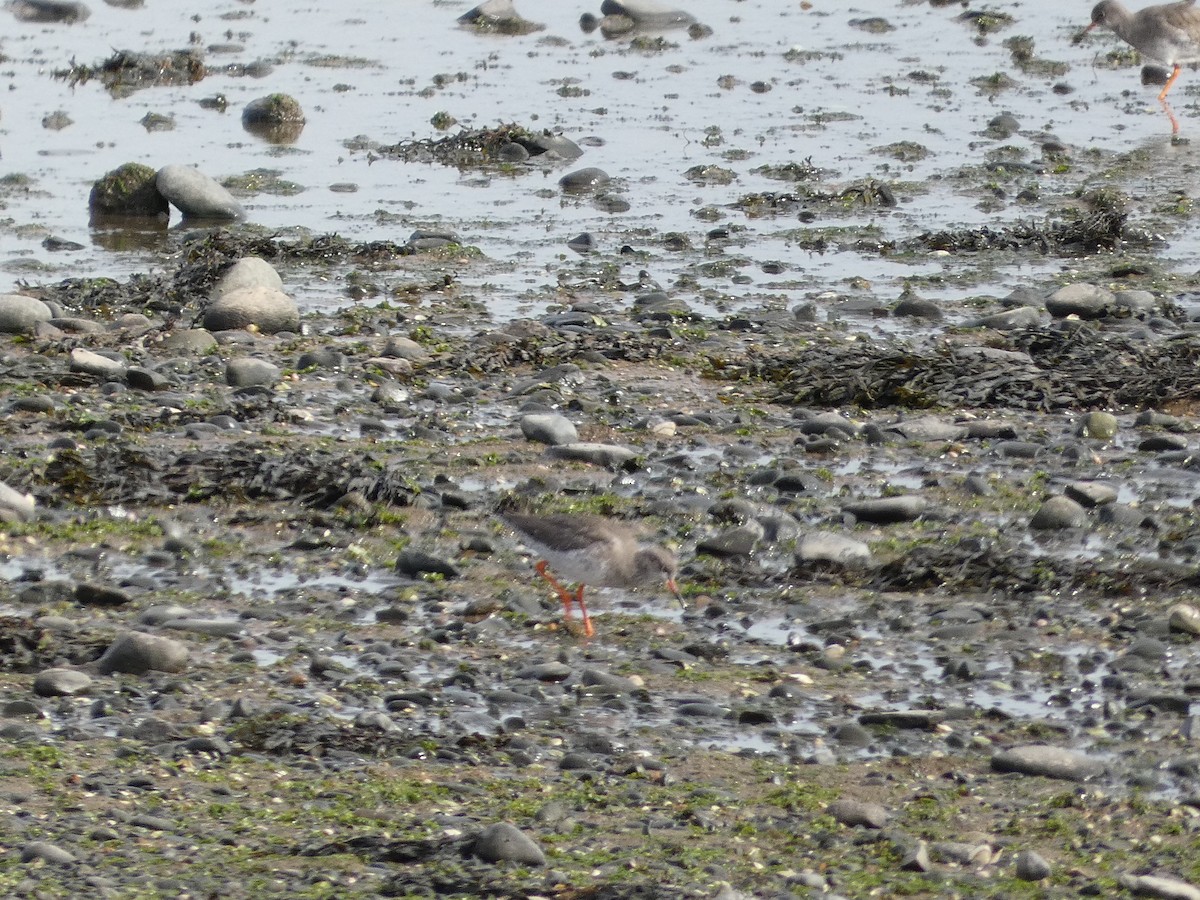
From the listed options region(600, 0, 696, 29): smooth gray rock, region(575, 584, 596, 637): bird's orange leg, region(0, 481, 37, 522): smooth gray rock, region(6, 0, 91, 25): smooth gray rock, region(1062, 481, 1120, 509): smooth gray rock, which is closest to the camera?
region(575, 584, 596, 637): bird's orange leg

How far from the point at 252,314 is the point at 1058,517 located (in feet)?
18.3

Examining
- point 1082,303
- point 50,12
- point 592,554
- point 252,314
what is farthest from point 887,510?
point 50,12

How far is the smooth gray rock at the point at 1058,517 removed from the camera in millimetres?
8352

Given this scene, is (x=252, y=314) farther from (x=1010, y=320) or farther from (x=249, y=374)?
(x=1010, y=320)

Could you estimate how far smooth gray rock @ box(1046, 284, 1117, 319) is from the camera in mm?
12242

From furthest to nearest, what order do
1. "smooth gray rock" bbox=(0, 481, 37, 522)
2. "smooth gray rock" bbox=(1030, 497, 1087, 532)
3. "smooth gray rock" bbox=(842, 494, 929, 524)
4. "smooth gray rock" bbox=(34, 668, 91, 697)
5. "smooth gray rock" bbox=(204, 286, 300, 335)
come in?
"smooth gray rock" bbox=(204, 286, 300, 335) → "smooth gray rock" bbox=(842, 494, 929, 524) → "smooth gray rock" bbox=(1030, 497, 1087, 532) → "smooth gray rock" bbox=(0, 481, 37, 522) → "smooth gray rock" bbox=(34, 668, 91, 697)

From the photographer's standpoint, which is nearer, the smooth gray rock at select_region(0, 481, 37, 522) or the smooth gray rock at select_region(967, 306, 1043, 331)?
the smooth gray rock at select_region(0, 481, 37, 522)

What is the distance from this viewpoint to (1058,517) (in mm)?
8359

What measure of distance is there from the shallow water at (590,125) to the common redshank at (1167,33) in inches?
24.3

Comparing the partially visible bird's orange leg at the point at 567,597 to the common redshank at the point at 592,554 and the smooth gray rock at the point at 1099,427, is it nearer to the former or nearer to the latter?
the common redshank at the point at 592,554

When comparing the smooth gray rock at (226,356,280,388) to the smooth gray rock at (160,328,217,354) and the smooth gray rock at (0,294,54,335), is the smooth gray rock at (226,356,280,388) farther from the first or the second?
the smooth gray rock at (0,294,54,335)

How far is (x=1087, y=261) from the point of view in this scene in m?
14.2

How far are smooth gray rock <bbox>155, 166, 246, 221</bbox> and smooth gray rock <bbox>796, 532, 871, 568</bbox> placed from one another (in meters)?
9.26

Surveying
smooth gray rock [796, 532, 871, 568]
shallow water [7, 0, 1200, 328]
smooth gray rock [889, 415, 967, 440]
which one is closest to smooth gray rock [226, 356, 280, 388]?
shallow water [7, 0, 1200, 328]
